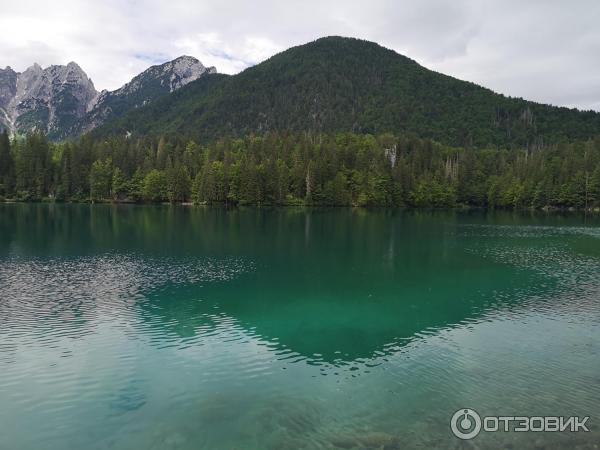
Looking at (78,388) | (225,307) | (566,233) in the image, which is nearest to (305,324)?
(225,307)

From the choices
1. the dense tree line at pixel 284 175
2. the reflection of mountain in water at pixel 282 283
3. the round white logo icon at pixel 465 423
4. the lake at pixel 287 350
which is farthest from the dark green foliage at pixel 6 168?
the round white logo icon at pixel 465 423

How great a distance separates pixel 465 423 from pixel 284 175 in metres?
138

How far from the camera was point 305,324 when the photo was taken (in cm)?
2706

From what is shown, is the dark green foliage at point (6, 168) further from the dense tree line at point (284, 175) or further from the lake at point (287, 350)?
the lake at point (287, 350)

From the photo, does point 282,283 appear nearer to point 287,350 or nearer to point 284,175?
point 287,350

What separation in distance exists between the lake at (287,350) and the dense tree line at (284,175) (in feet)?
340

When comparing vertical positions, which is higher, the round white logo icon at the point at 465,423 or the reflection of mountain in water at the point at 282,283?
the reflection of mountain in water at the point at 282,283

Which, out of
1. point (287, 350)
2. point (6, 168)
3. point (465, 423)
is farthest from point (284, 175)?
point (465, 423)

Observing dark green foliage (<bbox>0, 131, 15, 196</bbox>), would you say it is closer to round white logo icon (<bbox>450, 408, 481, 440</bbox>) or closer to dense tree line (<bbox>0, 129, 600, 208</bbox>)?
dense tree line (<bbox>0, 129, 600, 208</bbox>)

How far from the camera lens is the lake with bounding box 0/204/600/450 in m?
15.3

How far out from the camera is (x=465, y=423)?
15.8 metres

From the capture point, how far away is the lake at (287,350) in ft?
50.3

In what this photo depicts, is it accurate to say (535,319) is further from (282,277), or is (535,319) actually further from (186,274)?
(186,274)

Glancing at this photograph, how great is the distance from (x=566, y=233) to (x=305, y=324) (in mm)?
70351
